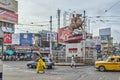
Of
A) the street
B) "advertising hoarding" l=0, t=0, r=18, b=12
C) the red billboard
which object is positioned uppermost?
"advertising hoarding" l=0, t=0, r=18, b=12

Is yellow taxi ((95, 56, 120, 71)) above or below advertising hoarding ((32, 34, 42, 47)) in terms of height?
below

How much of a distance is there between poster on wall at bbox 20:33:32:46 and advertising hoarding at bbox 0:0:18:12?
11.1 meters

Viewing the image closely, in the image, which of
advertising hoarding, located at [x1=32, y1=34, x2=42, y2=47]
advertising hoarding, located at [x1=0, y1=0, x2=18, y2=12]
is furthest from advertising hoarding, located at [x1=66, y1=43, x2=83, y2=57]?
advertising hoarding, located at [x1=0, y1=0, x2=18, y2=12]

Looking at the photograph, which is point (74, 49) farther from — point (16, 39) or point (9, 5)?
point (9, 5)

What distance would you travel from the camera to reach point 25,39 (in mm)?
80562

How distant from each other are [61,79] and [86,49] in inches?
992

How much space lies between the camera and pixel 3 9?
85.4 m

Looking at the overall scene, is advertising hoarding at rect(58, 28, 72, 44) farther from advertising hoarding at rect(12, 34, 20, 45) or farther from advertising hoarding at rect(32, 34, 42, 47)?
advertising hoarding at rect(32, 34, 42, 47)

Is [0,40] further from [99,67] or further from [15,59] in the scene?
[15,59]

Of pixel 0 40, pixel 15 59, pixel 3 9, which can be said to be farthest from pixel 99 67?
pixel 3 9

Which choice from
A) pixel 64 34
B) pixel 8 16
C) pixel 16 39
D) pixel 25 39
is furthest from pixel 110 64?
pixel 8 16

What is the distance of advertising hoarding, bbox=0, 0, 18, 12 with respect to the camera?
84219 millimetres

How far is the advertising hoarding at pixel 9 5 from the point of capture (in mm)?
84219

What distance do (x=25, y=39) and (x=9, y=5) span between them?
12.8 meters
